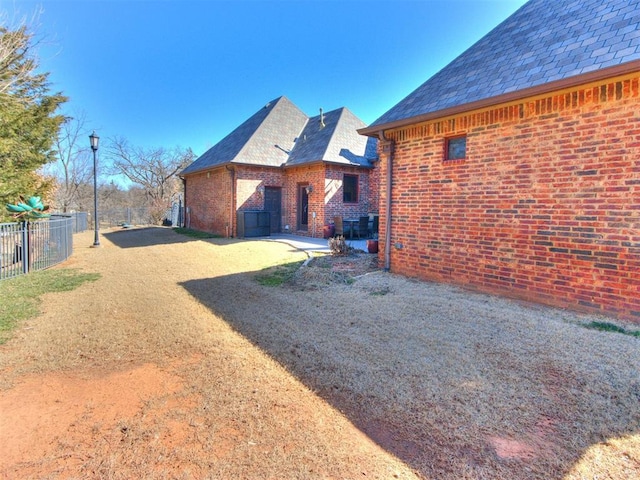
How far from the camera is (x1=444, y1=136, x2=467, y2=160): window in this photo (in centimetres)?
597

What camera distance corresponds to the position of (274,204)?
16.3 m

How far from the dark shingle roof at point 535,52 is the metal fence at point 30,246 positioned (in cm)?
814

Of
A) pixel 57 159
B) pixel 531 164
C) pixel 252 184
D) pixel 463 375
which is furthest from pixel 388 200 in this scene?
pixel 57 159

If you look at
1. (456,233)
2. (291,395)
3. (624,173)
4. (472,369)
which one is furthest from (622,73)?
(291,395)

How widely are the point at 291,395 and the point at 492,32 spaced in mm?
8258

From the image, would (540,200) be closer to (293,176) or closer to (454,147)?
(454,147)

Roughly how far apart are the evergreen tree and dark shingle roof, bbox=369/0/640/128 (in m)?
9.49

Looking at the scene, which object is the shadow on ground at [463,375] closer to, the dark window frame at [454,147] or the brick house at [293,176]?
the dark window frame at [454,147]

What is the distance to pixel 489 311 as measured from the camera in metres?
4.59

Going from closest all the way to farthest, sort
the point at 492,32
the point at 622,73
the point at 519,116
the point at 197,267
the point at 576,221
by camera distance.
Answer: the point at 622,73
the point at 576,221
the point at 519,116
the point at 492,32
the point at 197,267

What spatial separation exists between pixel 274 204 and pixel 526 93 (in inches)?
494

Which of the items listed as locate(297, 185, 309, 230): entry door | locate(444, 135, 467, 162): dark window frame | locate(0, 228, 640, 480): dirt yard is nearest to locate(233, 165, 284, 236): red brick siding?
locate(297, 185, 309, 230): entry door

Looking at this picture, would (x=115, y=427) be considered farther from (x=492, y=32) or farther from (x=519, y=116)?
(x=492, y=32)

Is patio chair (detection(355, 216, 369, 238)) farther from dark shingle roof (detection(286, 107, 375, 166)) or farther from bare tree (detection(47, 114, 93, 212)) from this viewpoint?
bare tree (detection(47, 114, 93, 212))
